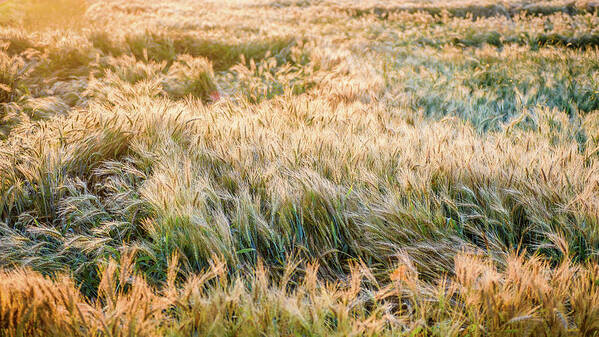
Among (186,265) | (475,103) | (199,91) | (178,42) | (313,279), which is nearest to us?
(313,279)

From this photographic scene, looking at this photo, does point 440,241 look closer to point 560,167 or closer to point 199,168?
point 560,167

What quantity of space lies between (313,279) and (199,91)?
3463mm

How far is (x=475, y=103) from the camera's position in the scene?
11.5 ft

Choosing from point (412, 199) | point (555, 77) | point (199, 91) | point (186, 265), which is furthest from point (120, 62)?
point (555, 77)

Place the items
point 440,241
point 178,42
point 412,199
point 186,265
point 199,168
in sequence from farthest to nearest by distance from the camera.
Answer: point 178,42, point 199,168, point 412,199, point 440,241, point 186,265

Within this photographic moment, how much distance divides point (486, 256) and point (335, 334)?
797 millimetres

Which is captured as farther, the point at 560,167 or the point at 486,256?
Answer: the point at 560,167

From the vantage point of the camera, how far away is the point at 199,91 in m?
4.00

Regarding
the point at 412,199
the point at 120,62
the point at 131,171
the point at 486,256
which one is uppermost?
the point at 120,62

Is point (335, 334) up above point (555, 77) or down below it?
below

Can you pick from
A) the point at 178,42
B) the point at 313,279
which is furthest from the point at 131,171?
the point at 178,42

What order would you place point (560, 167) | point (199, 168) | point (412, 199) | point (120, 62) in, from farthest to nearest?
point (120, 62) → point (199, 168) → point (560, 167) → point (412, 199)

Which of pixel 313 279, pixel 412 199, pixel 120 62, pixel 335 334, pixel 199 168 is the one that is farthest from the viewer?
pixel 120 62

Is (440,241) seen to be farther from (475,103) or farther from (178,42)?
(178,42)
